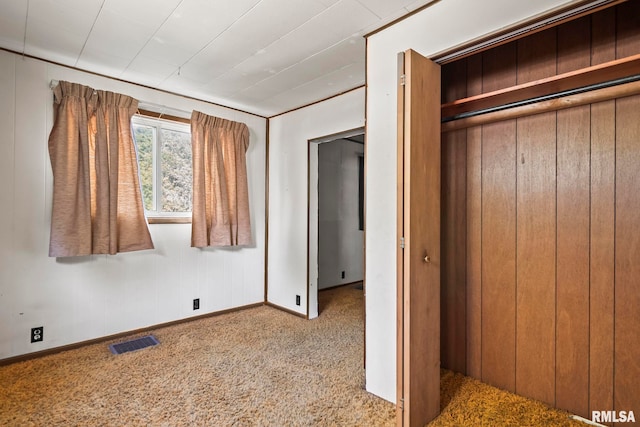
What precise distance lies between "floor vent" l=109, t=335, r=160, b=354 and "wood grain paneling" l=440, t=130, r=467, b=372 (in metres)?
2.40

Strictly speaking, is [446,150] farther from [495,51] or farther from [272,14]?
[272,14]

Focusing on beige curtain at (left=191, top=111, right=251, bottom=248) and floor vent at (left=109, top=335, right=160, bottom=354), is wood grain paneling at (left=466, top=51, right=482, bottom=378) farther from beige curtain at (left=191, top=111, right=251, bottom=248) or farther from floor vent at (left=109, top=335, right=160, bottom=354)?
floor vent at (left=109, top=335, right=160, bottom=354)

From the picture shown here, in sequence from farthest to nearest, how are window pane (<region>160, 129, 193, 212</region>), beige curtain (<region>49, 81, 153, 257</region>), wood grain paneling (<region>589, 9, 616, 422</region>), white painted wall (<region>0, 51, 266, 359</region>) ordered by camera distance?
window pane (<region>160, 129, 193, 212</region>) → beige curtain (<region>49, 81, 153, 257</region>) → white painted wall (<region>0, 51, 266, 359</region>) → wood grain paneling (<region>589, 9, 616, 422</region>)

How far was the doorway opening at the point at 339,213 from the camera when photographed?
4.89 meters

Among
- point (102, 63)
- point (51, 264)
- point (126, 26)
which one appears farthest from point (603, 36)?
point (51, 264)

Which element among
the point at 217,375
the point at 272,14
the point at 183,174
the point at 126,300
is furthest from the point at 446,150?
the point at 126,300

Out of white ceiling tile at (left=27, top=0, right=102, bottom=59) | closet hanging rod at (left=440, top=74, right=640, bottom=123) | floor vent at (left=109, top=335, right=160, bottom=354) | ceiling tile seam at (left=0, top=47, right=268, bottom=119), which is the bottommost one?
floor vent at (left=109, top=335, right=160, bottom=354)

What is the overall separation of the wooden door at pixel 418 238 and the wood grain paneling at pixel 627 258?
90cm

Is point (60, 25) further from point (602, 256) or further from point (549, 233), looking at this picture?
point (602, 256)

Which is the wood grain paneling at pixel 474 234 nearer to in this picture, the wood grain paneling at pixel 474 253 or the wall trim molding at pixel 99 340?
the wood grain paneling at pixel 474 253

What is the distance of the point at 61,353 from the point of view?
2.61m

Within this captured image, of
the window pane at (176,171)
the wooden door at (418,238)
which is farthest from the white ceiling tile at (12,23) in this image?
the wooden door at (418,238)

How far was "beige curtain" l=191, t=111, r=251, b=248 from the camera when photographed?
3.30 metres
